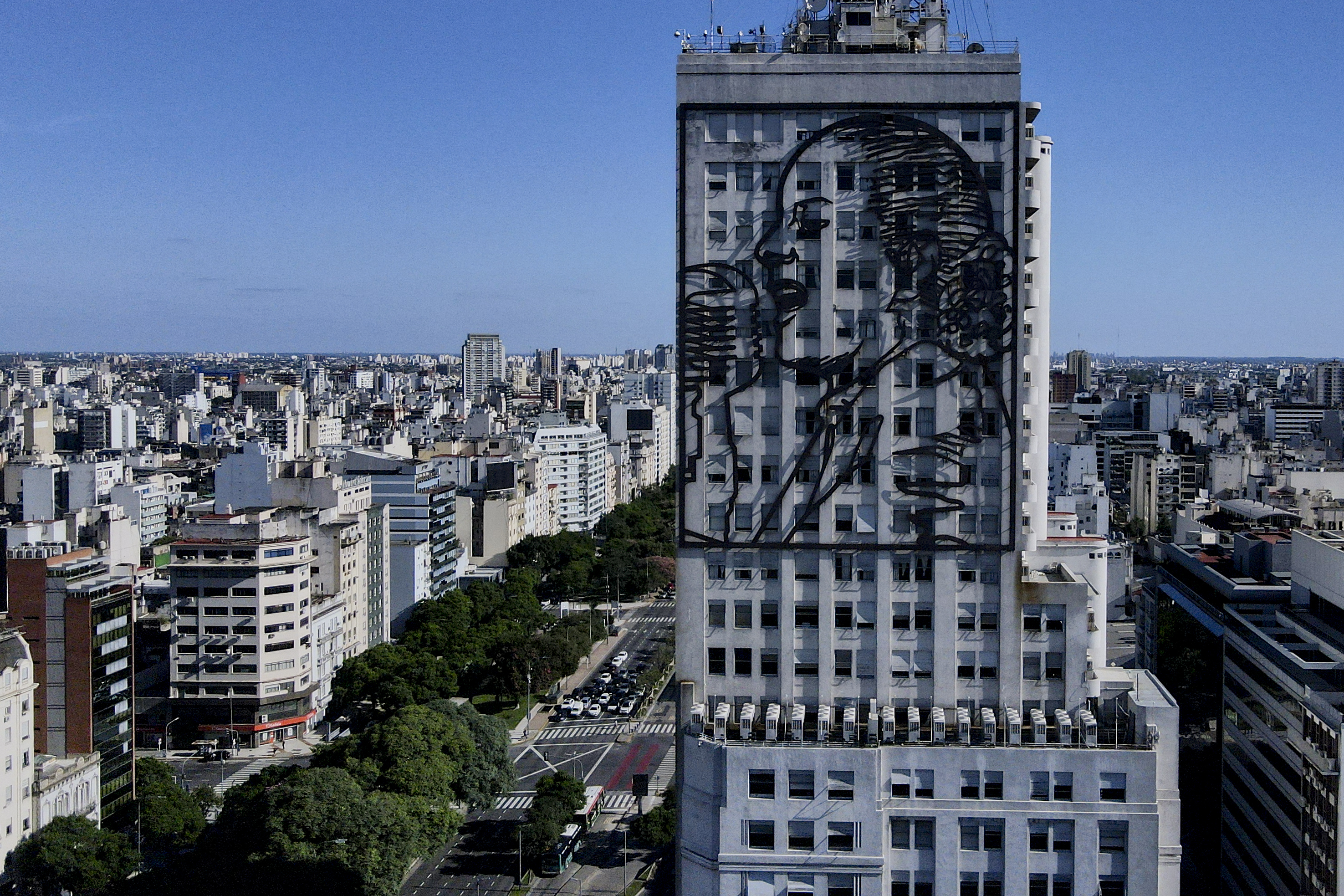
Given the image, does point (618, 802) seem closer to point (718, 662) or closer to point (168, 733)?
point (168, 733)

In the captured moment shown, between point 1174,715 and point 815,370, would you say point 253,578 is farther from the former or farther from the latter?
point 1174,715

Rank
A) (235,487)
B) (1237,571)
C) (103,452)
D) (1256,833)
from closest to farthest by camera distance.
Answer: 1. (1256,833)
2. (1237,571)
3. (235,487)
4. (103,452)

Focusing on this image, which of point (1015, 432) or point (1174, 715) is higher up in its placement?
point (1015, 432)

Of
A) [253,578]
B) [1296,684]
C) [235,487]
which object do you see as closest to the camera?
[1296,684]

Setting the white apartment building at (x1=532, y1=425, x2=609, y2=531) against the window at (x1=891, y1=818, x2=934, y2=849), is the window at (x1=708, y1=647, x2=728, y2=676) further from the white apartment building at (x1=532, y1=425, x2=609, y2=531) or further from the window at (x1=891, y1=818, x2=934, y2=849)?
the white apartment building at (x1=532, y1=425, x2=609, y2=531)

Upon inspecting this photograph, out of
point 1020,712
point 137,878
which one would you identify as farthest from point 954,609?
point 137,878

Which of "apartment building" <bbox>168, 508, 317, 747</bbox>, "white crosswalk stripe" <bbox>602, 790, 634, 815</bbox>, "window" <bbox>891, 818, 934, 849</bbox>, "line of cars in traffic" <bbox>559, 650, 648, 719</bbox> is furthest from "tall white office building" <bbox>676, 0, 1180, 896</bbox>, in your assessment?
"line of cars in traffic" <bbox>559, 650, 648, 719</bbox>

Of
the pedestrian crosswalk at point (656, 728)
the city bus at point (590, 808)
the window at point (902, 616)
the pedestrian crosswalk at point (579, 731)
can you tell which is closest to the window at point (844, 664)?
the window at point (902, 616)

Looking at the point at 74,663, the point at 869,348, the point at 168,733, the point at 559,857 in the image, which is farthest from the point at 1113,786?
the point at 168,733
